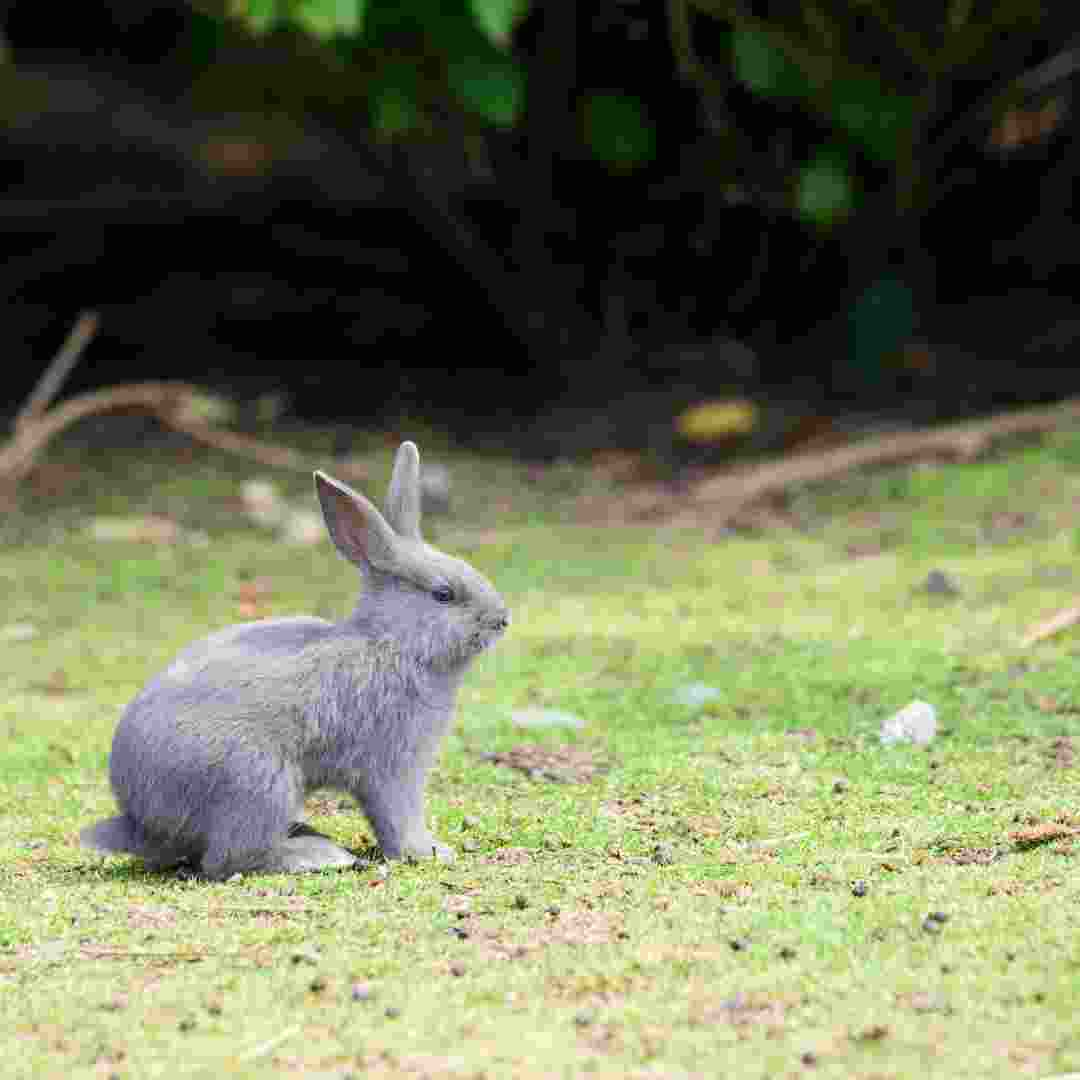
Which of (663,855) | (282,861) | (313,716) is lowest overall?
(282,861)

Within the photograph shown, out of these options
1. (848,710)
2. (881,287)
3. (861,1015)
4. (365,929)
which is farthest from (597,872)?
(881,287)

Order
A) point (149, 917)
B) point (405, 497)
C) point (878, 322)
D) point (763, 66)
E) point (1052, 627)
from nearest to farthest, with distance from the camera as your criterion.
Answer: point (149, 917) → point (405, 497) → point (1052, 627) → point (763, 66) → point (878, 322)

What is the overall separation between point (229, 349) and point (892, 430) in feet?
14.7

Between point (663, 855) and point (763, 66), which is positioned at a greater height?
point (763, 66)

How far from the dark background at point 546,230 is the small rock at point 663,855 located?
683 cm

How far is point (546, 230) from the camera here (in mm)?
12188

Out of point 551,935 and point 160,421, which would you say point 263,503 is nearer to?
point 160,421

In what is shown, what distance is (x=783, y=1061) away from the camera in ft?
10.3

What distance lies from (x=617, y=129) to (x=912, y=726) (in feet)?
21.3

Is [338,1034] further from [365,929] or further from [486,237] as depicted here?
[486,237]

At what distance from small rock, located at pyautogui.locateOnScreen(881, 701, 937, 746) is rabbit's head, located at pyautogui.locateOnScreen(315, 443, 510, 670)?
157 centimetres

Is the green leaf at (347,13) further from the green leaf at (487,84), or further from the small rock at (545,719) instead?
the small rock at (545,719)

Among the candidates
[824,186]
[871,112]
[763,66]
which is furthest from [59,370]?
[871,112]

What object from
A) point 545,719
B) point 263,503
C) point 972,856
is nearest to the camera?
point 972,856
